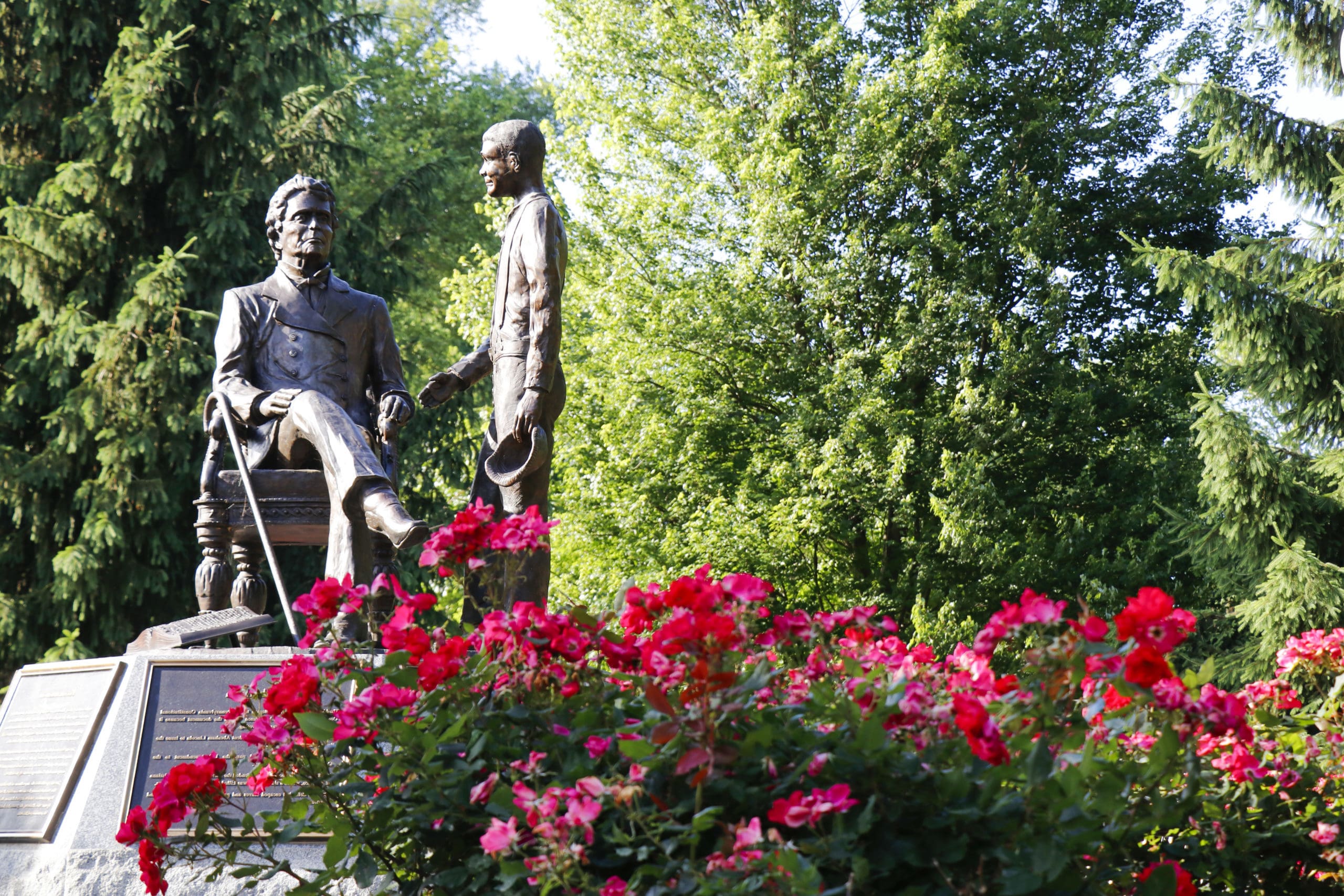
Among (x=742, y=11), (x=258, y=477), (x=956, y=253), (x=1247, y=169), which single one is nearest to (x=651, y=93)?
(x=742, y=11)

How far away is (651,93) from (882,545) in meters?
6.95

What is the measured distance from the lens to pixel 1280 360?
10.7 m

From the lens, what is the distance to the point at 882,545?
50.9ft

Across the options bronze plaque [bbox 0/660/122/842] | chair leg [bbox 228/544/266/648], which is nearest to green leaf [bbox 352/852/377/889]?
bronze plaque [bbox 0/660/122/842]

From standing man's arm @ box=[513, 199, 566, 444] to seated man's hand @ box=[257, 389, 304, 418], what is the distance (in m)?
0.91

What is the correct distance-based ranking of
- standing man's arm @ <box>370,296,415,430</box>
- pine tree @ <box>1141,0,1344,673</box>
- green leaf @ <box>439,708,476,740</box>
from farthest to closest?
pine tree @ <box>1141,0,1344,673</box>, standing man's arm @ <box>370,296,415,430</box>, green leaf @ <box>439,708,476,740</box>

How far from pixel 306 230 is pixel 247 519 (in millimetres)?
1265

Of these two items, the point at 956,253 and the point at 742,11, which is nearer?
the point at 956,253

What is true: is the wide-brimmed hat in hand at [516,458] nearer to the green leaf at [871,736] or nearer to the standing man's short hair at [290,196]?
the standing man's short hair at [290,196]

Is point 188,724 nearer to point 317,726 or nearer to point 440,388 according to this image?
point 440,388

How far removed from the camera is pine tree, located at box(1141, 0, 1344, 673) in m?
10.5

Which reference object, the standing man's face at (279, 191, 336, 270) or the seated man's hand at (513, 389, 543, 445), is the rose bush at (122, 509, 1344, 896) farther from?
the standing man's face at (279, 191, 336, 270)

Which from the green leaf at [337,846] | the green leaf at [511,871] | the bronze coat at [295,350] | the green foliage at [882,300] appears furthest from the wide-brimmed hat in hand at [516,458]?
the green foliage at [882,300]

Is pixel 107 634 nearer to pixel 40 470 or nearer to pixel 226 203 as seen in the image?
pixel 40 470
